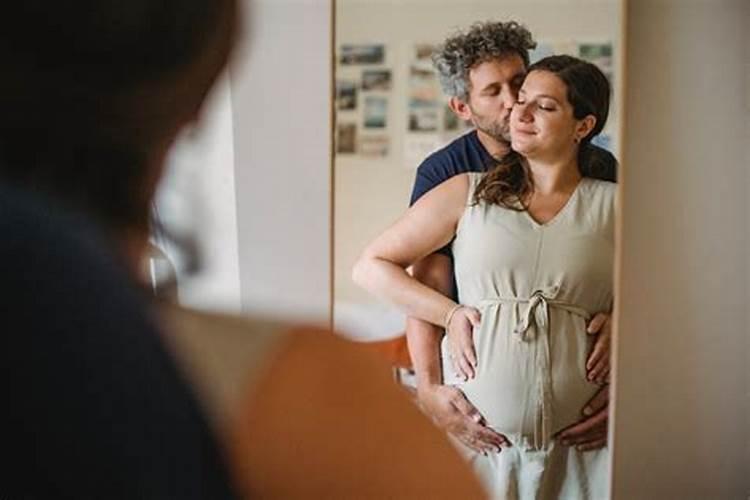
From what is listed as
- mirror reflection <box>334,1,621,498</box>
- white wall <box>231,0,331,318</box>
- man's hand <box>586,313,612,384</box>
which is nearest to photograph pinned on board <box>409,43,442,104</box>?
mirror reflection <box>334,1,621,498</box>

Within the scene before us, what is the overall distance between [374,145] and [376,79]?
8 cm

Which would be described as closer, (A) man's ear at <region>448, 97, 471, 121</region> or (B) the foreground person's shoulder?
(B) the foreground person's shoulder

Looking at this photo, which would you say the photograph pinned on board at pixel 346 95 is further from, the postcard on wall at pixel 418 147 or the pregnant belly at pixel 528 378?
the pregnant belly at pixel 528 378

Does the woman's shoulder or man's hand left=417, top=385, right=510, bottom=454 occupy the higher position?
the woman's shoulder

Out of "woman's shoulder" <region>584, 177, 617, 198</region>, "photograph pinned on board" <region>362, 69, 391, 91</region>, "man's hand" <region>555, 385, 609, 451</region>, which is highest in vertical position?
"photograph pinned on board" <region>362, 69, 391, 91</region>

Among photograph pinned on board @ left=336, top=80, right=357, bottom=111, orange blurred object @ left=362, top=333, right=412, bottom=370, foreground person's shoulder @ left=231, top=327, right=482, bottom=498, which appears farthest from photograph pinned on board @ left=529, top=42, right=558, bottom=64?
foreground person's shoulder @ left=231, top=327, right=482, bottom=498

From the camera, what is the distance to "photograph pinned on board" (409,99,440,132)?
125 centimetres

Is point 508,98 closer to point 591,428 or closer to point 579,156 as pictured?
point 579,156

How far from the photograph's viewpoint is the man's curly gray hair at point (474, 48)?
4.06ft

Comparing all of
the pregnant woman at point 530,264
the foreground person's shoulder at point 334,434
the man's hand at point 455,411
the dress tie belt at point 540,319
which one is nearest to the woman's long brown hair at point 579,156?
the pregnant woman at point 530,264

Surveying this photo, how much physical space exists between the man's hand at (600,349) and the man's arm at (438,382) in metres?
0.13

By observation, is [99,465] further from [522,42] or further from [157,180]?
[522,42]

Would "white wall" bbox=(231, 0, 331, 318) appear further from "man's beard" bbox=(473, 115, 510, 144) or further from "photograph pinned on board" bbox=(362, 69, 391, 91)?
"man's beard" bbox=(473, 115, 510, 144)

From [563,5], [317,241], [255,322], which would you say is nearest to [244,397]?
[255,322]
